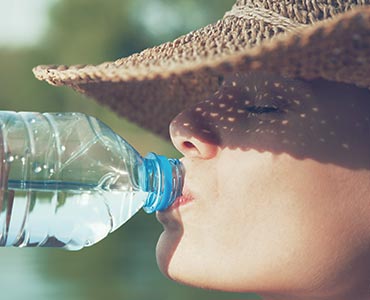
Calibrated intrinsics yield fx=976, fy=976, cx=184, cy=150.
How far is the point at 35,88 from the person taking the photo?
21.1 meters

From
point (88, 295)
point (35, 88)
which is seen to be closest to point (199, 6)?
point (35, 88)

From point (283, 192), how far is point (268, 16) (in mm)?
245

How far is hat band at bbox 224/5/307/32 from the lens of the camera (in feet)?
4.29

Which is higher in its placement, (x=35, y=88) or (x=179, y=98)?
(x=35, y=88)

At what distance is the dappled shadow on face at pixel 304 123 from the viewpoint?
137 cm

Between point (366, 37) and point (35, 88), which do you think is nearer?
point (366, 37)

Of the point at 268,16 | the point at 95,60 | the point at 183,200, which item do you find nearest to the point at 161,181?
the point at 183,200

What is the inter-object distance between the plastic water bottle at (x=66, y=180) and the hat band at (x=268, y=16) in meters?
0.26

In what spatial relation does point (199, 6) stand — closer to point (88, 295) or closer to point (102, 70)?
point (88, 295)

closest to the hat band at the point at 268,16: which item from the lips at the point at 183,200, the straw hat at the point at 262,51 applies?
the straw hat at the point at 262,51

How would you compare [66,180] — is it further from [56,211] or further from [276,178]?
[276,178]

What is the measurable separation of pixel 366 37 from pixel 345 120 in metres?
0.23

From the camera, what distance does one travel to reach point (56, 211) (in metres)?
1.56

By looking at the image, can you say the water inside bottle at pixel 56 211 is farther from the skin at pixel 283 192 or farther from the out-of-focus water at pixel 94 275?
the out-of-focus water at pixel 94 275
